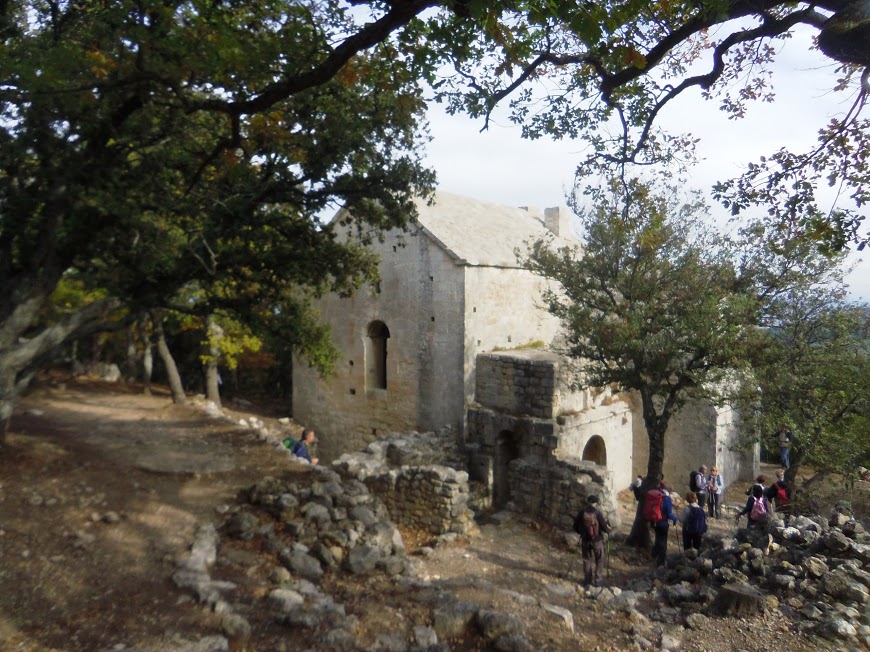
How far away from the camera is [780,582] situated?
24.8 ft

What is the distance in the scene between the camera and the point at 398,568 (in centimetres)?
824

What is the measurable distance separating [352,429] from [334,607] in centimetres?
1267

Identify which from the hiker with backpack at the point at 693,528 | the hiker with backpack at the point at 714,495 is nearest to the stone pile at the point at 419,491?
the hiker with backpack at the point at 693,528

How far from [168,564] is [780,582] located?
739 centimetres

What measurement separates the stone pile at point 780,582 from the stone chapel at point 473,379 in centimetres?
476

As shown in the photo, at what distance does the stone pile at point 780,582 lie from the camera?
669 cm

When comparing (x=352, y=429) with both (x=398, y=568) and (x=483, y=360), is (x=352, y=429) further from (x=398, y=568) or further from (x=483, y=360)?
(x=398, y=568)

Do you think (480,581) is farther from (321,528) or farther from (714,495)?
(714,495)

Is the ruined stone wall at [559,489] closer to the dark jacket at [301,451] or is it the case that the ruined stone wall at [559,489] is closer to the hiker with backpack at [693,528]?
the hiker with backpack at [693,528]

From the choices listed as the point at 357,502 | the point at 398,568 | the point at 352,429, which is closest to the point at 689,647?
the point at 398,568

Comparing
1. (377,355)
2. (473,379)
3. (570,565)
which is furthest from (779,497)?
(377,355)

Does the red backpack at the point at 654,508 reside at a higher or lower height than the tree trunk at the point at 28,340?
lower

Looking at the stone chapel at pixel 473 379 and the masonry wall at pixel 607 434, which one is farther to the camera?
the stone chapel at pixel 473 379

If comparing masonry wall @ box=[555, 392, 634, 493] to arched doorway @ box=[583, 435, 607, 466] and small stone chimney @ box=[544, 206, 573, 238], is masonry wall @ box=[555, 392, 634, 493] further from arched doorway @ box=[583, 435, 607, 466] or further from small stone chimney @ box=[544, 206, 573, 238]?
small stone chimney @ box=[544, 206, 573, 238]
